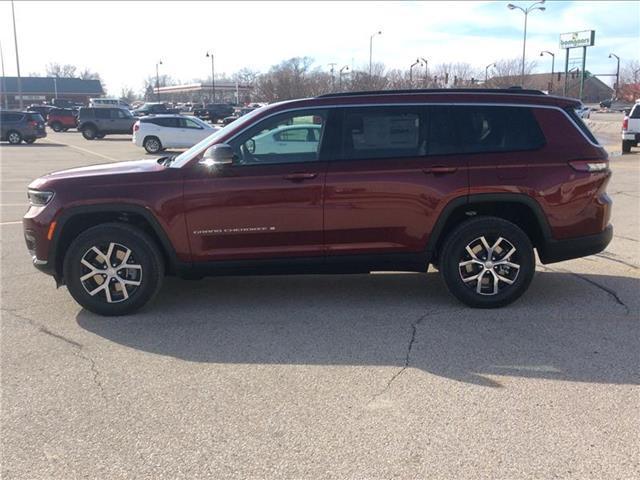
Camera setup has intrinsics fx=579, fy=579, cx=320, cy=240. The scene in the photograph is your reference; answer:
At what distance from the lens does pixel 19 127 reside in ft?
101

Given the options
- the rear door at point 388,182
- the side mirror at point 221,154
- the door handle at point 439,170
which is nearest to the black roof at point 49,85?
the side mirror at point 221,154

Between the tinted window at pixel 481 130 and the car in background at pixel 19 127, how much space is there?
31.0 meters

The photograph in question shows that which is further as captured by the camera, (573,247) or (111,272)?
(573,247)

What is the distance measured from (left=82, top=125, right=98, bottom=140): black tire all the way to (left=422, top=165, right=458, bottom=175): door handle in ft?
111

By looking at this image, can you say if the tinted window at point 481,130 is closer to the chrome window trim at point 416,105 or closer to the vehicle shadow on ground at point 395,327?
the chrome window trim at point 416,105

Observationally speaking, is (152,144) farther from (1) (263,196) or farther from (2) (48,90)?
(2) (48,90)

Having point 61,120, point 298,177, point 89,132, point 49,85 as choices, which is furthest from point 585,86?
point 298,177

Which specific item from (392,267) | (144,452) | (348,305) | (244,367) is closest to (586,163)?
(392,267)

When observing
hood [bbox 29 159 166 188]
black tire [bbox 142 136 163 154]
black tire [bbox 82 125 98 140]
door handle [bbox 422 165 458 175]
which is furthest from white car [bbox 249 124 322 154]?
black tire [bbox 82 125 98 140]

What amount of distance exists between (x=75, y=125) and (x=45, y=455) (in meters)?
46.6

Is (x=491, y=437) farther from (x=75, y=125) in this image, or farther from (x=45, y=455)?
(x=75, y=125)

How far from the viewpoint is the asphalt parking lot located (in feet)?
9.84

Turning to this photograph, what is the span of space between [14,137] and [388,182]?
1241 inches

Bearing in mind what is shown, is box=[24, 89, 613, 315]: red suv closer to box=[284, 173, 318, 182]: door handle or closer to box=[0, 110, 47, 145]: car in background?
box=[284, 173, 318, 182]: door handle
